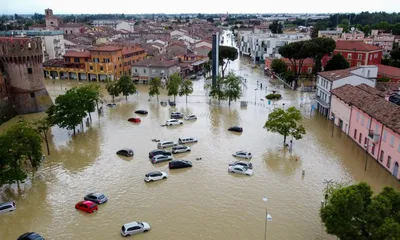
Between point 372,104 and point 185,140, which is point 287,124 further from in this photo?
point 185,140

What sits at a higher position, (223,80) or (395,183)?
(223,80)

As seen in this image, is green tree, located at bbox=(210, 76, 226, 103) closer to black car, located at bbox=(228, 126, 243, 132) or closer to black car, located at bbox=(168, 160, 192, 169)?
black car, located at bbox=(228, 126, 243, 132)

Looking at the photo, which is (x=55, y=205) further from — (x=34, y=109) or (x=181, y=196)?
(x=34, y=109)

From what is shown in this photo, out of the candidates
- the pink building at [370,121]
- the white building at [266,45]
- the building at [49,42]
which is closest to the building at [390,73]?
the pink building at [370,121]

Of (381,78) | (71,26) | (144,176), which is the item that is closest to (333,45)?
(381,78)

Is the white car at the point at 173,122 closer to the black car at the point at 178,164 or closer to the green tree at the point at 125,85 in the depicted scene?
the black car at the point at 178,164
